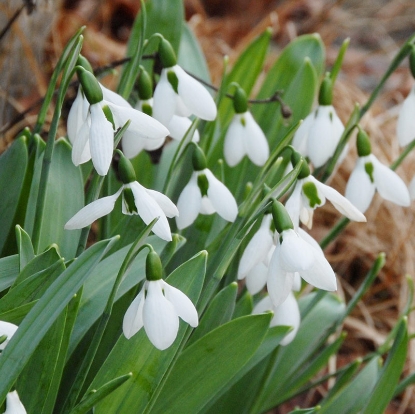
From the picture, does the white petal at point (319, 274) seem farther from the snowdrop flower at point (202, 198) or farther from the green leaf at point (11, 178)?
the green leaf at point (11, 178)

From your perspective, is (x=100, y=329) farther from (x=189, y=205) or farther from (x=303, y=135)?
(x=303, y=135)

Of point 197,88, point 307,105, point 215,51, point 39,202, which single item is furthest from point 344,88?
point 39,202

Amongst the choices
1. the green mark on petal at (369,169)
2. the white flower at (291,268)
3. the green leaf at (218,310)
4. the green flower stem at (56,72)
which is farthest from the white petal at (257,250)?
the green flower stem at (56,72)

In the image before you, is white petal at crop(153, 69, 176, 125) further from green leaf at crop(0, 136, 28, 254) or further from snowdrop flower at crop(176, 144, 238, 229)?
green leaf at crop(0, 136, 28, 254)

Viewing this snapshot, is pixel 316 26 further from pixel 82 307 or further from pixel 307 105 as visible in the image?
pixel 82 307

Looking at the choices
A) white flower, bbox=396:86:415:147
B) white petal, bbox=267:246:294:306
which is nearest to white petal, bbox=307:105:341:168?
white flower, bbox=396:86:415:147

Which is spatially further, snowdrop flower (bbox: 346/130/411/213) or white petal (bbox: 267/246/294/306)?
snowdrop flower (bbox: 346/130/411/213)
